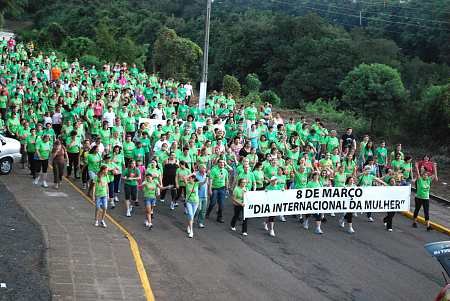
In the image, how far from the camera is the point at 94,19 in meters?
75.4

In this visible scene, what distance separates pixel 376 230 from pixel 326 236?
1.77 m

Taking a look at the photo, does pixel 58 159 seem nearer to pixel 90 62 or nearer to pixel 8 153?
pixel 8 153

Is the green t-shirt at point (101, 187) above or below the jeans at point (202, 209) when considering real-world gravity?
above

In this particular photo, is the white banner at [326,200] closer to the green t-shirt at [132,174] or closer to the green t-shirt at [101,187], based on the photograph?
the green t-shirt at [132,174]

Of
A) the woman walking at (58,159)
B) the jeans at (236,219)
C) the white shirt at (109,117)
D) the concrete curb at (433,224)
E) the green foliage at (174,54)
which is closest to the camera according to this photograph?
the jeans at (236,219)

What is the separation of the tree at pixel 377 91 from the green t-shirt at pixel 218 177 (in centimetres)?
1573

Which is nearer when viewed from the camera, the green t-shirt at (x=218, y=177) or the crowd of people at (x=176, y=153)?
the crowd of people at (x=176, y=153)

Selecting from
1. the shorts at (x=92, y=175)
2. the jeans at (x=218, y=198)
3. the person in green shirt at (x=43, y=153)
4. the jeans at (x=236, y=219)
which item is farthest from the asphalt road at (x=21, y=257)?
the jeans at (x=236, y=219)

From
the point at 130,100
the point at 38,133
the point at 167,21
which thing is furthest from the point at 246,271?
the point at 167,21

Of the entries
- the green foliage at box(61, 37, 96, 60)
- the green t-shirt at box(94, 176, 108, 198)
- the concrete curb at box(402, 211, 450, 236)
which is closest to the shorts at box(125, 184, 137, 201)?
the green t-shirt at box(94, 176, 108, 198)

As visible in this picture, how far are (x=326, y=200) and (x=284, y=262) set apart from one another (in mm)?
3914

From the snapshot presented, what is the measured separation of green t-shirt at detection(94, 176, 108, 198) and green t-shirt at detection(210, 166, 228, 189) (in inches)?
117

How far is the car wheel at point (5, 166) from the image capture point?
21672 mm

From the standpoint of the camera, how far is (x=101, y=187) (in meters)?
16.9
